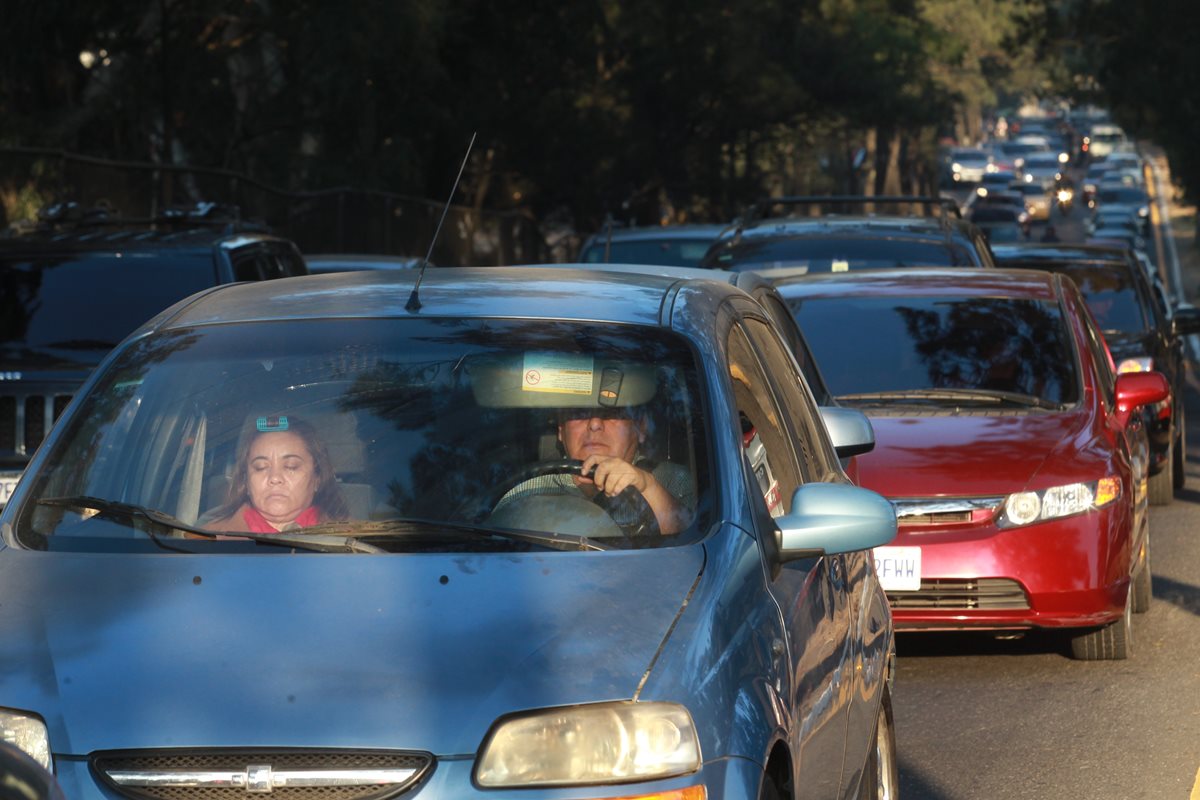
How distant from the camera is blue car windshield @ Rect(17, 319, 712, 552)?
466 centimetres

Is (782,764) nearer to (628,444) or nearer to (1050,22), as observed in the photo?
(628,444)

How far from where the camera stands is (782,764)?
4.18m

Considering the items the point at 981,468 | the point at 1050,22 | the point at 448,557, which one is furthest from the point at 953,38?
the point at 448,557

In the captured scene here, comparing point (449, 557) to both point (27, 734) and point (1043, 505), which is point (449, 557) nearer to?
point (27, 734)

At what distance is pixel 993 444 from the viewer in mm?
8703

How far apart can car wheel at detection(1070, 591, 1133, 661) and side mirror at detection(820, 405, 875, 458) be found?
2.66 m

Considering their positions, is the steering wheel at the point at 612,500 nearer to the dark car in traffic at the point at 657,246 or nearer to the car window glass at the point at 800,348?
the car window glass at the point at 800,348

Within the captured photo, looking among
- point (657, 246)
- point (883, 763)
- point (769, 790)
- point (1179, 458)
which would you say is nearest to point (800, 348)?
point (883, 763)

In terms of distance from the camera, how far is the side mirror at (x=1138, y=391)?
378 inches

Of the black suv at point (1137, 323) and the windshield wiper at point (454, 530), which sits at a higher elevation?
the windshield wiper at point (454, 530)

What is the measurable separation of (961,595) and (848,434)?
2087 mm

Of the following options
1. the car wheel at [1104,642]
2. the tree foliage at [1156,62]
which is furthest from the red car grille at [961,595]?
the tree foliage at [1156,62]

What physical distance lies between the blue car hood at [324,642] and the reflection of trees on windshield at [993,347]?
557 cm

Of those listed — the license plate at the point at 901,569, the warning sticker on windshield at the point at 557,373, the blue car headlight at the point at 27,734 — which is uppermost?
the warning sticker on windshield at the point at 557,373
